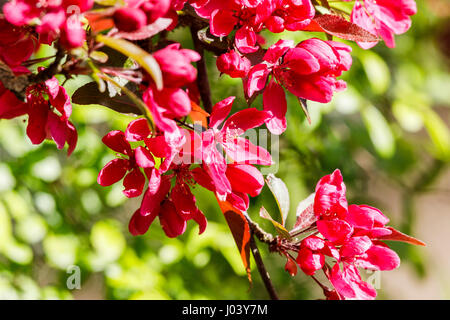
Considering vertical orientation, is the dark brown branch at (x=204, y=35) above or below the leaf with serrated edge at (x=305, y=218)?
above

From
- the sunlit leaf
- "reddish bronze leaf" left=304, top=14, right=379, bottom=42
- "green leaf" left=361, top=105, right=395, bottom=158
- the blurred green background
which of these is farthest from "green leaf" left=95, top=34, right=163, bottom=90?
"green leaf" left=361, top=105, right=395, bottom=158

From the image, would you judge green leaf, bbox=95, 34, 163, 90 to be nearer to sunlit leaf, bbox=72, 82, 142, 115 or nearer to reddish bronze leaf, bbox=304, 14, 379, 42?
sunlit leaf, bbox=72, 82, 142, 115

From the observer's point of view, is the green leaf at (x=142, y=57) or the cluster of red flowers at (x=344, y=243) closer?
the green leaf at (x=142, y=57)

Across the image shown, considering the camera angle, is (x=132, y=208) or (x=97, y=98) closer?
(x=97, y=98)

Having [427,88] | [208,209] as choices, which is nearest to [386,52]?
[427,88]

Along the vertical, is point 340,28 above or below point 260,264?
above

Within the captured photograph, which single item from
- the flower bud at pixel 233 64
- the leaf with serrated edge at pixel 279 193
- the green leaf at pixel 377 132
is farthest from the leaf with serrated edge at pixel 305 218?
the green leaf at pixel 377 132

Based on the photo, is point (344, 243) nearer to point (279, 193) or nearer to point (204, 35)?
point (279, 193)

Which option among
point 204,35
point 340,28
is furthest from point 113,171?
point 340,28

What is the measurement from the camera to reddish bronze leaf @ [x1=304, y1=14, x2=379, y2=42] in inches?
20.9

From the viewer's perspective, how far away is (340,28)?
0.54 meters

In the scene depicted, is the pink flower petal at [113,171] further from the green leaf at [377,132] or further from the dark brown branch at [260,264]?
the green leaf at [377,132]

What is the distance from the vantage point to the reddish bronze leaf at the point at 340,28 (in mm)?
532

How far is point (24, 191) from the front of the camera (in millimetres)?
1012
